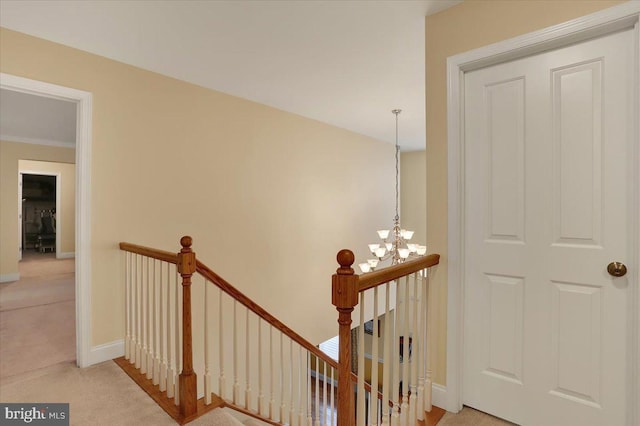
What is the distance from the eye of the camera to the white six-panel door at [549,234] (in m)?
1.50

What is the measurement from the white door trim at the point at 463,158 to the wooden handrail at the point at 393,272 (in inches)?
5.4

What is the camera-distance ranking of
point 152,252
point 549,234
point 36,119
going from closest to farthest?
point 549,234 → point 152,252 → point 36,119

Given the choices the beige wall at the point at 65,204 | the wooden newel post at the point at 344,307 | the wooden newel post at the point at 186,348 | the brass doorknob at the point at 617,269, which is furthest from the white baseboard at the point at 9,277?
the brass doorknob at the point at 617,269

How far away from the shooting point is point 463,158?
1.88 metres

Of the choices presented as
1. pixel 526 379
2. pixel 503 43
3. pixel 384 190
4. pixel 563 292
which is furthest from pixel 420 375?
pixel 384 190

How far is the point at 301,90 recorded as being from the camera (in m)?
3.43

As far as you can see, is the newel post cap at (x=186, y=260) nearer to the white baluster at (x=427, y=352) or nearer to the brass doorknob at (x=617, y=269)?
the white baluster at (x=427, y=352)

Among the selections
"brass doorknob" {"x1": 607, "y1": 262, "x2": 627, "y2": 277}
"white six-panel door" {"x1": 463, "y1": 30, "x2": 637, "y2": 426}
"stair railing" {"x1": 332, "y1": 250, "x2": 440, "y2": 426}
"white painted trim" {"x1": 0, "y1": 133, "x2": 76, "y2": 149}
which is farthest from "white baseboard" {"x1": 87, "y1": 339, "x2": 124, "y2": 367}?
"white painted trim" {"x1": 0, "y1": 133, "x2": 76, "y2": 149}

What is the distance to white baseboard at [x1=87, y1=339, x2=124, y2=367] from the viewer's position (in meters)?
2.56

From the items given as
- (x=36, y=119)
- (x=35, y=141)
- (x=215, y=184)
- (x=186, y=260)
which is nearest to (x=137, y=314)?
(x=186, y=260)

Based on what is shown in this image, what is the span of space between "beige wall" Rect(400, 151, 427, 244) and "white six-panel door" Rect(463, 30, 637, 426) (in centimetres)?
496

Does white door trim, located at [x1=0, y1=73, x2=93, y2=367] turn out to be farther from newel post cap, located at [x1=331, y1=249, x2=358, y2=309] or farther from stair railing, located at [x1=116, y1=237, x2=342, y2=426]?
newel post cap, located at [x1=331, y1=249, x2=358, y2=309]

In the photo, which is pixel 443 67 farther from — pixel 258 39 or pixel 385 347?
pixel 385 347

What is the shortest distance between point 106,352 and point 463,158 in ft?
9.70
